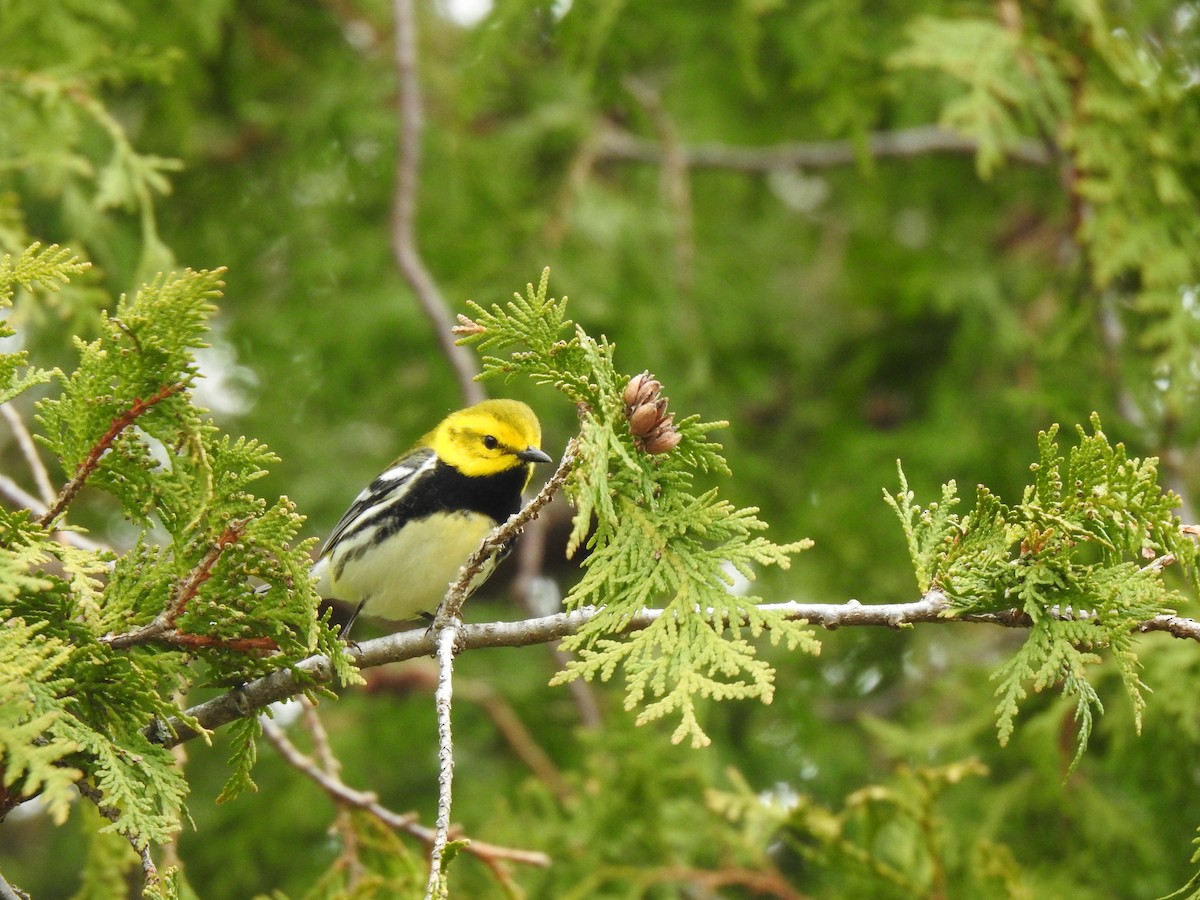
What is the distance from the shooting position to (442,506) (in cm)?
374

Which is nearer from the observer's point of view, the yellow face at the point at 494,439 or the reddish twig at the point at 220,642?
the reddish twig at the point at 220,642

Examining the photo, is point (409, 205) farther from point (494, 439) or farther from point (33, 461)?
point (33, 461)

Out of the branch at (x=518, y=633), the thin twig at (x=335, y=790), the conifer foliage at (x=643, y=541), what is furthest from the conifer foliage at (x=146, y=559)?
the thin twig at (x=335, y=790)

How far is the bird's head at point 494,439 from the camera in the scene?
3705 mm

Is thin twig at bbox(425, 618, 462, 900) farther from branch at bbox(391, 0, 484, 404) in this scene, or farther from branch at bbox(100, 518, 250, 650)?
branch at bbox(391, 0, 484, 404)

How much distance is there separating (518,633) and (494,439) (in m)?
1.51

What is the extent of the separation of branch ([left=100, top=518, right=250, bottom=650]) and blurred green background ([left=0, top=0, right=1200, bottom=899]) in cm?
185

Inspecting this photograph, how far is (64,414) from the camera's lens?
2062 mm

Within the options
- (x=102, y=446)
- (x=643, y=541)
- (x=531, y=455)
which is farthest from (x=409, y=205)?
(x=643, y=541)

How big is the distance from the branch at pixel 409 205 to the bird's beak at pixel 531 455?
74 centimetres

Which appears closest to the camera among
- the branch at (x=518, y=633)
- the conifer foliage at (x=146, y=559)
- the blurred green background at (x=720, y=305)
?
the conifer foliage at (x=146, y=559)

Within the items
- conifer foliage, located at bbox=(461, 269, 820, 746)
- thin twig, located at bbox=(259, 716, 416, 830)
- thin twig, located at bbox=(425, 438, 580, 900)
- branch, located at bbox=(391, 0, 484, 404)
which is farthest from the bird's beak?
conifer foliage, located at bbox=(461, 269, 820, 746)

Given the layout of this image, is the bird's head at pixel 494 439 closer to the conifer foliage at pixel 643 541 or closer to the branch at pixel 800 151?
the conifer foliage at pixel 643 541

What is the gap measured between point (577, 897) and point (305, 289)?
11.7 ft
